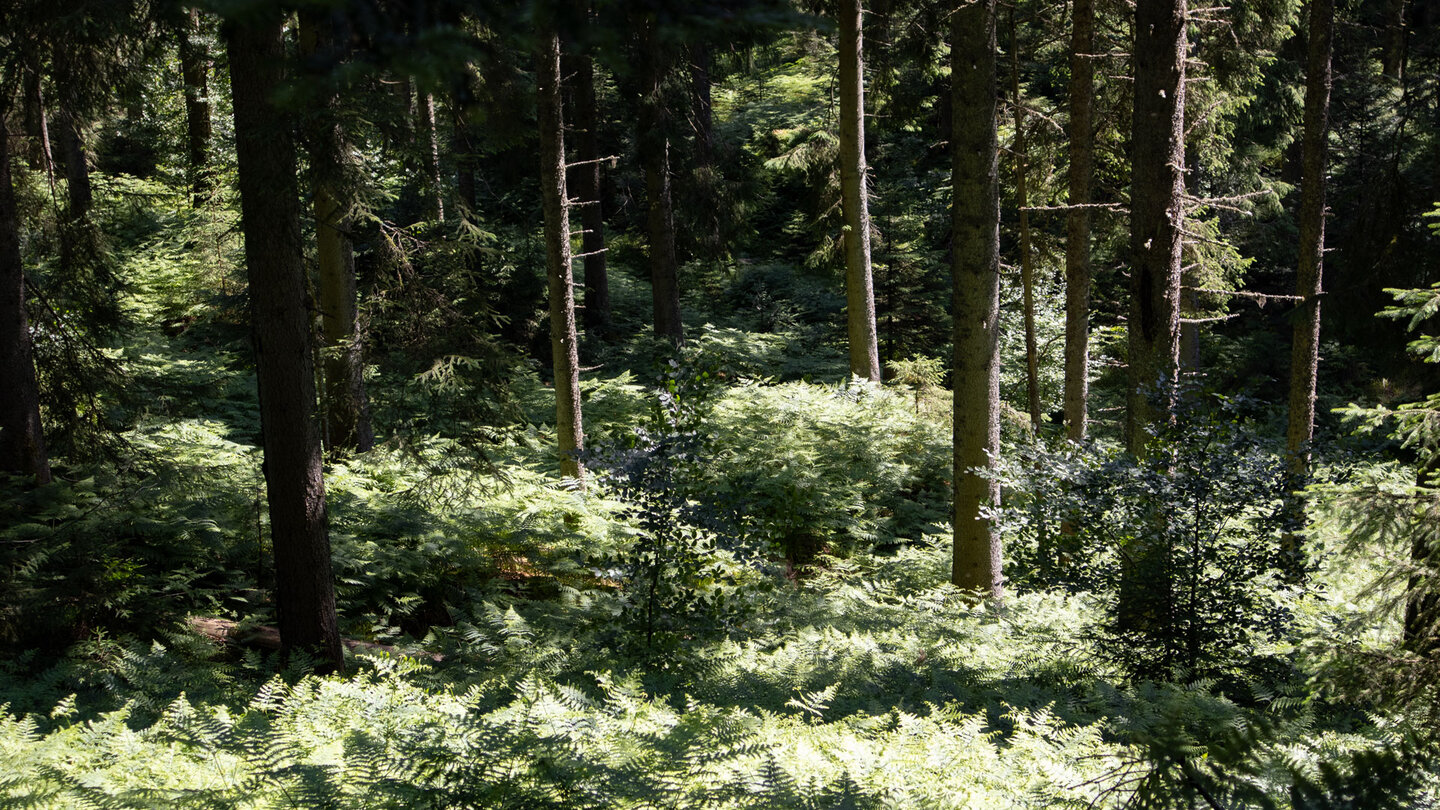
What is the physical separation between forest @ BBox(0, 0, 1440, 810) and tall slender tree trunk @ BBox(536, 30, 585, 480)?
0.05m

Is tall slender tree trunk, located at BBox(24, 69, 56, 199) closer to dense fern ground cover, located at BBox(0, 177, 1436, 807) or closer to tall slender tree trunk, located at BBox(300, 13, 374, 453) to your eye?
tall slender tree trunk, located at BBox(300, 13, 374, 453)

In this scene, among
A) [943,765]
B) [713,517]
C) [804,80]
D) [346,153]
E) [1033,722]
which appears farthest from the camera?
[804,80]

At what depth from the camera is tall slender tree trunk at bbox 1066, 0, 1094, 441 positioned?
1004cm

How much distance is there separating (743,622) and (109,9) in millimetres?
5422

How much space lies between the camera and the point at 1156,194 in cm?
655

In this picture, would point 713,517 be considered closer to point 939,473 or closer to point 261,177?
point 261,177

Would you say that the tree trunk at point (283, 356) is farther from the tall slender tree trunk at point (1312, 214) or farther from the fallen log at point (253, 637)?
the tall slender tree trunk at point (1312, 214)

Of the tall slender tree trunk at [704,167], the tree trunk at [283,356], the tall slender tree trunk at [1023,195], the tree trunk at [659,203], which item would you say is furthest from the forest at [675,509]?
the tall slender tree trunk at [704,167]

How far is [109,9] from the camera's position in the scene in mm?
5059

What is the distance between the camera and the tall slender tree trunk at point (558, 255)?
9.02m

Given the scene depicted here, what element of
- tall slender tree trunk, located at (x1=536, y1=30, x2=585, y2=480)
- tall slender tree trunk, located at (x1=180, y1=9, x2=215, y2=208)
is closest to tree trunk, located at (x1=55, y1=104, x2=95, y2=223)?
tall slender tree trunk, located at (x1=536, y1=30, x2=585, y2=480)

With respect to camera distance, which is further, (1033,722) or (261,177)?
(261,177)

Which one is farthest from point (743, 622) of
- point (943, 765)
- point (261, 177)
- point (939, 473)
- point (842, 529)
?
point (939, 473)

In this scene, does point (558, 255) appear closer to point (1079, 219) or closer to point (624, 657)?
point (624, 657)
